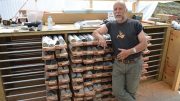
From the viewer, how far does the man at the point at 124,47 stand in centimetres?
192

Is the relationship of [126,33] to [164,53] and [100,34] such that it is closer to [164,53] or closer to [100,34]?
[100,34]

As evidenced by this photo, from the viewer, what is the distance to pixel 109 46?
2195 mm

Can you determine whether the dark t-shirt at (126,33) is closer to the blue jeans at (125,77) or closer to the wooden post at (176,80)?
the blue jeans at (125,77)

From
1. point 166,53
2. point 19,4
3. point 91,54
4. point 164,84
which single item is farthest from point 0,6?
point 164,84

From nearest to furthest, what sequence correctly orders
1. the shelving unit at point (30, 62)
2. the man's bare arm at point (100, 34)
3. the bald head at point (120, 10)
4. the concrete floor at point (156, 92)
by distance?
the bald head at point (120, 10) < the man's bare arm at point (100, 34) < the shelving unit at point (30, 62) < the concrete floor at point (156, 92)

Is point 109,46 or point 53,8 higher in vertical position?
point 53,8

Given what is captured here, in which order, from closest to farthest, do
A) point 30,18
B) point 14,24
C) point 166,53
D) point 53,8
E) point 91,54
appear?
point 91,54 → point 14,24 → point 30,18 → point 166,53 → point 53,8

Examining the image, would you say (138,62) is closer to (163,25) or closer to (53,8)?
(163,25)

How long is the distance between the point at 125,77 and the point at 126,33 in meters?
0.55

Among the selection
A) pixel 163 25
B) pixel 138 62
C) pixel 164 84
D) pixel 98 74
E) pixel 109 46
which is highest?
pixel 163 25

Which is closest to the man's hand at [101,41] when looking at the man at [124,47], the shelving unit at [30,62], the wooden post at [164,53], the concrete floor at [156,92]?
the man at [124,47]

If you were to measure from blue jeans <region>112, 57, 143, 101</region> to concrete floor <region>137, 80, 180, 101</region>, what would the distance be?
50 cm

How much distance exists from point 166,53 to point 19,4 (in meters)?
2.55

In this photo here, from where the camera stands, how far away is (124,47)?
6.49 ft
